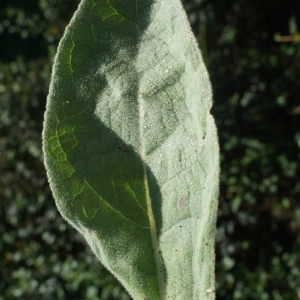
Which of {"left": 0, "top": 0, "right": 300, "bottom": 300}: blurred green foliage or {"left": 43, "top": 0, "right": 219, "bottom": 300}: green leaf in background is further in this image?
{"left": 0, "top": 0, "right": 300, "bottom": 300}: blurred green foliage

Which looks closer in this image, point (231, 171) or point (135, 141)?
point (135, 141)

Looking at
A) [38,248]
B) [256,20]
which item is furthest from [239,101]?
[38,248]

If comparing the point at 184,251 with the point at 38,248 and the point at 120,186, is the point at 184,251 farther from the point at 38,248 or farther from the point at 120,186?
the point at 38,248

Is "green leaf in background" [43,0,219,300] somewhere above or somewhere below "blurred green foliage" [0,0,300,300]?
above

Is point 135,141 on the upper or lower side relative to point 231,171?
upper
